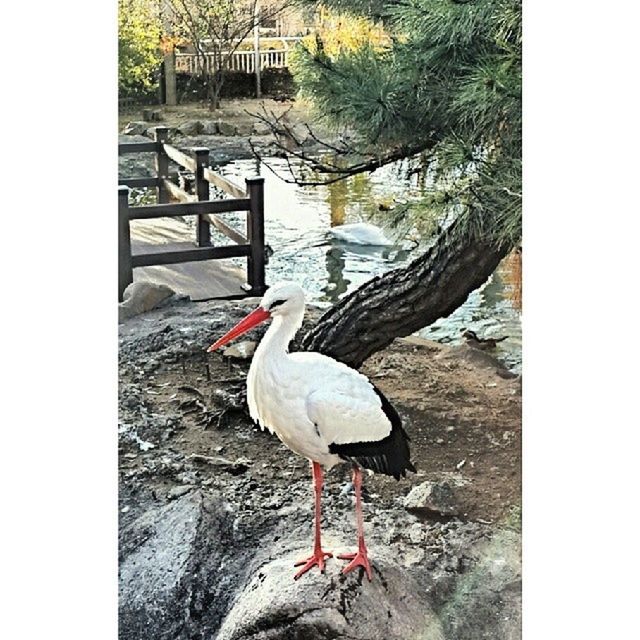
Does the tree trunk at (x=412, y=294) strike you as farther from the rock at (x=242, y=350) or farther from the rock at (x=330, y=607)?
the rock at (x=330, y=607)

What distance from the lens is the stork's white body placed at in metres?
2.38

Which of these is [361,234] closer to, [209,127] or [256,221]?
[256,221]

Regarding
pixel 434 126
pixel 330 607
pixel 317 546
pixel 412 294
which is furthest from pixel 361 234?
pixel 330 607

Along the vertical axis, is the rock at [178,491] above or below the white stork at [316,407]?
below

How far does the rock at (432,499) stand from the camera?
8.17 ft

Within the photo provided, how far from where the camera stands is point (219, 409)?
2.51m

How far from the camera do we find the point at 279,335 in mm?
2404

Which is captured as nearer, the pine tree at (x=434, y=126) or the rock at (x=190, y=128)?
the pine tree at (x=434, y=126)

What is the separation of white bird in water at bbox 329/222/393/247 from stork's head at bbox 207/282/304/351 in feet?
0.61

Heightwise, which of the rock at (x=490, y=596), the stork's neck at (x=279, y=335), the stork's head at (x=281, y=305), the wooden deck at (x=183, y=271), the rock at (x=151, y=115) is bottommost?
the rock at (x=490, y=596)

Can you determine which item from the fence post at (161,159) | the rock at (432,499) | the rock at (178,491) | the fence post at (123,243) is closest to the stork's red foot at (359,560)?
the rock at (432,499)

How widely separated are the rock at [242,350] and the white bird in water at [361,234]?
0.97 feet
